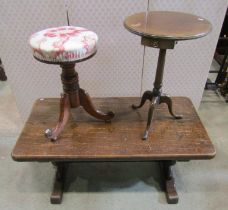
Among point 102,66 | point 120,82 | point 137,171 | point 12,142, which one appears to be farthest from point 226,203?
point 12,142

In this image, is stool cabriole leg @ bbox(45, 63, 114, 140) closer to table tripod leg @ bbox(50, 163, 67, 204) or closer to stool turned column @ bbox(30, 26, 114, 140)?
stool turned column @ bbox(30, 26, 114, 140)

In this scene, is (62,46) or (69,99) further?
(69,99)

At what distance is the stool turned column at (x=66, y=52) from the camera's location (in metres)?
0.97

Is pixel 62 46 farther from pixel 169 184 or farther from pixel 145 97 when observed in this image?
pixel 169 184

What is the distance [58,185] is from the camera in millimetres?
1372

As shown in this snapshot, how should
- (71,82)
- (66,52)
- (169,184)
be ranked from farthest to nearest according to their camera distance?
(169,184) < (71,82) < (66,52)

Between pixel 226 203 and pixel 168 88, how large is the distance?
2.87 ft

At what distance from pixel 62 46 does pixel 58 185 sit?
855 millimetres

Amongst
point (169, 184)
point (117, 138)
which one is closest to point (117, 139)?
point (117, 138)

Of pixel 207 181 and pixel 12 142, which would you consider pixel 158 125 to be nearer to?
pixel 207 181

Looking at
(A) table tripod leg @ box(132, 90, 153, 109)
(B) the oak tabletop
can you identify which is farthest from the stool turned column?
(A) table tripod leg @ box(132, 90, 153, 109)

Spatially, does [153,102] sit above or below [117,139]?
above

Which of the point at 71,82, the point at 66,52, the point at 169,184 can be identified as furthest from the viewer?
the point at 169,184

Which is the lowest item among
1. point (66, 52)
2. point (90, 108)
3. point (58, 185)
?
point (58, 185)
